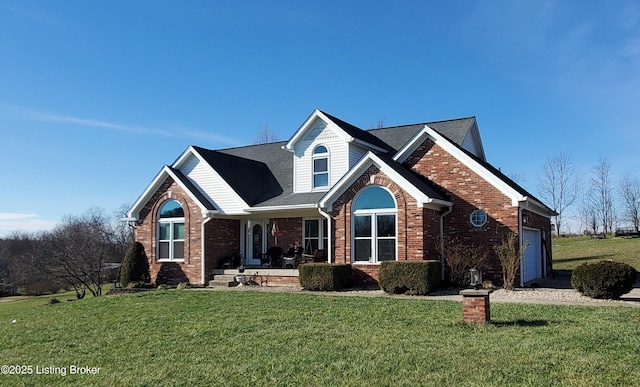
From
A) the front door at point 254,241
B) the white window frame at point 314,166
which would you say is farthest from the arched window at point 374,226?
the front door at point 254,241

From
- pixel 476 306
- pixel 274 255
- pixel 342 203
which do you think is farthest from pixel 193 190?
pixel 476 306

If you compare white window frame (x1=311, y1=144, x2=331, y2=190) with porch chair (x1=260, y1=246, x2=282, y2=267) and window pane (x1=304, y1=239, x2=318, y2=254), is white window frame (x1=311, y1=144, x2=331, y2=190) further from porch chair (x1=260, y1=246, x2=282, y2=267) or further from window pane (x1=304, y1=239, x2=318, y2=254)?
porch chair (x1=260, y1=246, x2=282, y2=267)

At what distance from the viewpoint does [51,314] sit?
15.8 metres

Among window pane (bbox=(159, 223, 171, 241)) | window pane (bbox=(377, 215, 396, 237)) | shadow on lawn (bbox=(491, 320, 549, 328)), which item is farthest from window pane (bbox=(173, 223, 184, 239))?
shadow on lawn (bbox=(491, 320, 549, 328))

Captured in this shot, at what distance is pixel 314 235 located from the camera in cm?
2241

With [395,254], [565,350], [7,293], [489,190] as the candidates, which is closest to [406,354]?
[565,350]

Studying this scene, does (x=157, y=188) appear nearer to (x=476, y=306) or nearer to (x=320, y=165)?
(x=320, y=165)

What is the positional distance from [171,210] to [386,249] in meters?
10.4

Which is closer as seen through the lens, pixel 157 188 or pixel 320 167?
pixel 320 167

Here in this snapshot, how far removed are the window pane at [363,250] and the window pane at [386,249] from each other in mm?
416

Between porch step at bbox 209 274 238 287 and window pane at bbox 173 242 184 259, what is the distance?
2.25m

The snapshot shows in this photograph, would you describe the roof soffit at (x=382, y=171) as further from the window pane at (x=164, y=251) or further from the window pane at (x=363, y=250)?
the window pane at (x=164, y=251)

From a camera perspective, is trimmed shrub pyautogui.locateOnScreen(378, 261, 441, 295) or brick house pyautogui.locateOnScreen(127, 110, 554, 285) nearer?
trimmed shrub pyautogui.locateOnScreen(378, 261, 441, 295)

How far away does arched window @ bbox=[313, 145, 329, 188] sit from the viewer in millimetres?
22234
